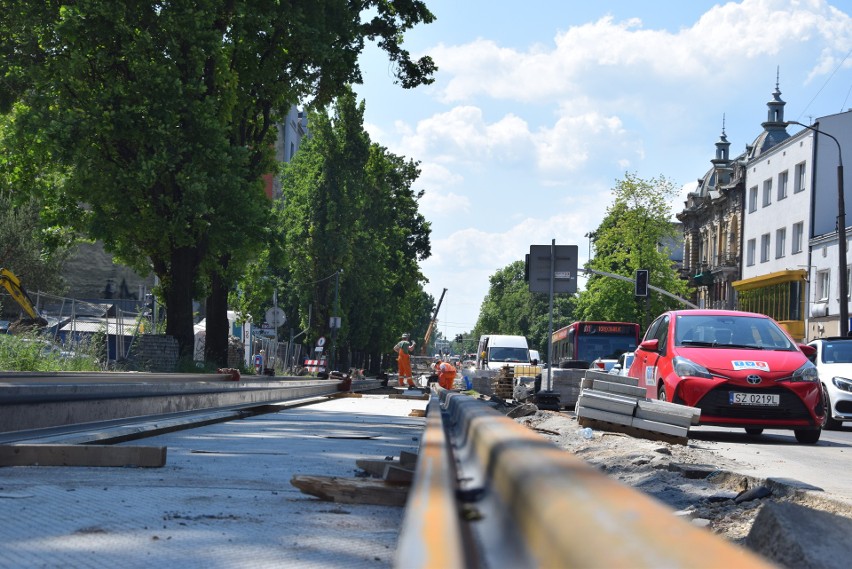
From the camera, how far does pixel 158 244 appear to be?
27047 millimetres

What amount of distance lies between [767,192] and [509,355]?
88.7 feet

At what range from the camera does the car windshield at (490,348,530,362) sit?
44406mm

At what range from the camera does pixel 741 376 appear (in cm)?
1361

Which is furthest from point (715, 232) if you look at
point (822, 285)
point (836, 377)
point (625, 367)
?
point (836, 377)

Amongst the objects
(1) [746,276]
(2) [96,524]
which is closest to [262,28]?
(2) [96,524]

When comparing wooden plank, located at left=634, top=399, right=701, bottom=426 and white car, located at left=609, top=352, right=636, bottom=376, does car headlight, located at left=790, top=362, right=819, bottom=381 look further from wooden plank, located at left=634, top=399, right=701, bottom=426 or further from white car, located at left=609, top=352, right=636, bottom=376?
white car, located at left=609, top=352, right=636, bottom=376

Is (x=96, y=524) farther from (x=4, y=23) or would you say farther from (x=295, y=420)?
(x=4, y=23)

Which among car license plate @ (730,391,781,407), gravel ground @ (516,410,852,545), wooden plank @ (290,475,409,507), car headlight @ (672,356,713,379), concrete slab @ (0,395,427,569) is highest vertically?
car headlight @ (672,356,713,379)

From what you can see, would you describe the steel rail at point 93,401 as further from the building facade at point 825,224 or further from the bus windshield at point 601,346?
the building facade at point 825,224

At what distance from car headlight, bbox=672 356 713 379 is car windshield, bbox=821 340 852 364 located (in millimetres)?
7277

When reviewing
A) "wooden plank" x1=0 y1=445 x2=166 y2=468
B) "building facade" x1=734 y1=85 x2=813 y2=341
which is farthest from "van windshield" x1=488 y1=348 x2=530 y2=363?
"wooden plank" x1=0 y1=445 x2=166 y2=468

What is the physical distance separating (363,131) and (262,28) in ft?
116

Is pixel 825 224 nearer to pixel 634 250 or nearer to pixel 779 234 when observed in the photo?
pixel 779 234

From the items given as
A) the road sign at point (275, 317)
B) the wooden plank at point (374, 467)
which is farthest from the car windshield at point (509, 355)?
the wooden plank at point (374, 467)
